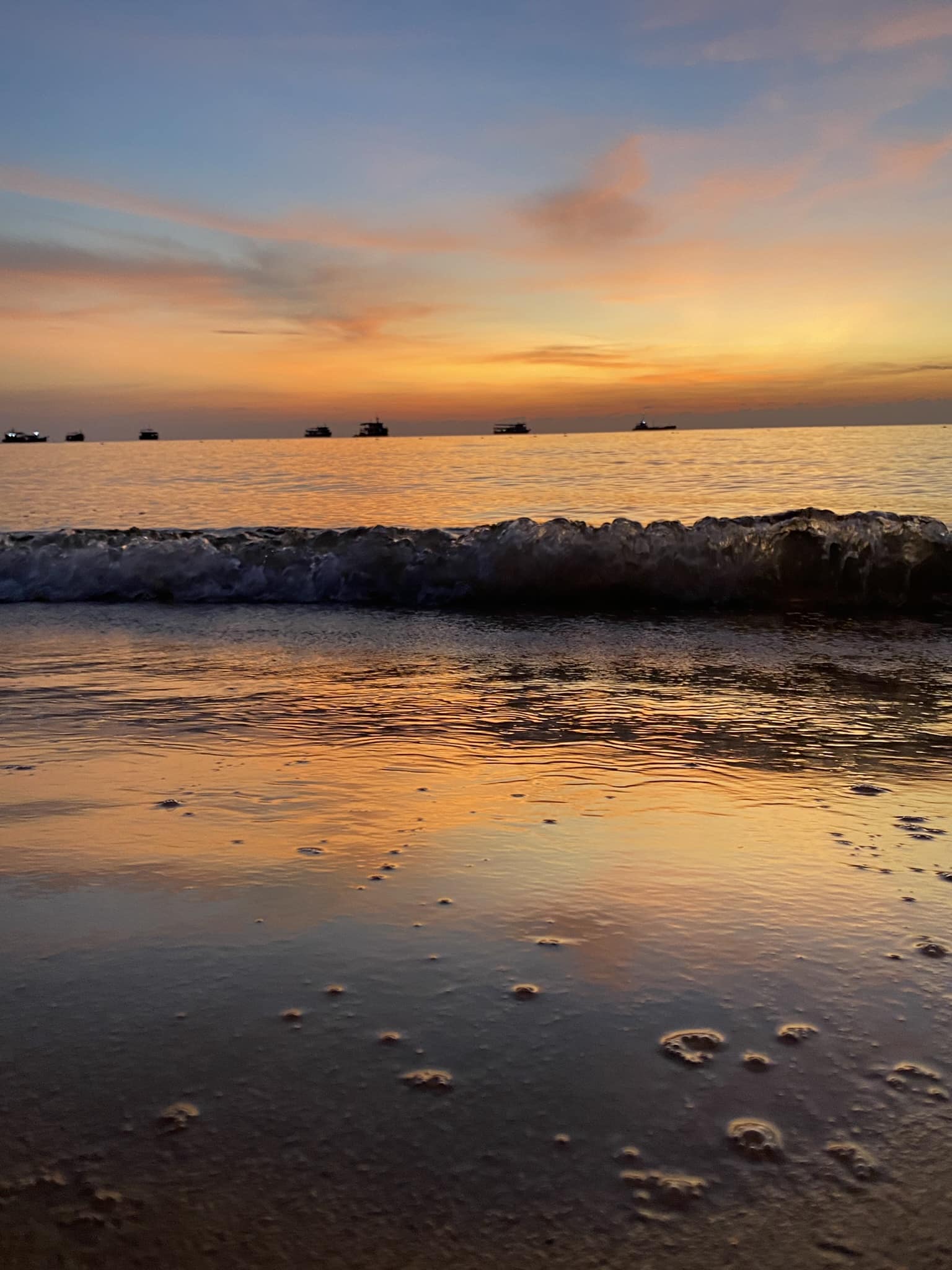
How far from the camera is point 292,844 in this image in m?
3.23

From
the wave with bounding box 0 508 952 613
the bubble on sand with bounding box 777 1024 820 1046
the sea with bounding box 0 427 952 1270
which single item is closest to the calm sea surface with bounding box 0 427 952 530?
the wave with bounding box 0 508 952 613

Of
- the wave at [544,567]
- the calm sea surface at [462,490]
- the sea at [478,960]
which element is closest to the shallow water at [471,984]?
the sea at [478,960]

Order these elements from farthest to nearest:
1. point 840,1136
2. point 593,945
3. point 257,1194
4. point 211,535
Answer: point 211,535, point 593,945, point 840,1136, point 257,1194

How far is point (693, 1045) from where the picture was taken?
6.60 feet

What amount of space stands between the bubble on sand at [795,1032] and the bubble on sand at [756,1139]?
28 cm

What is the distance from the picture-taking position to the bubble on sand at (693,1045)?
196 centimetres

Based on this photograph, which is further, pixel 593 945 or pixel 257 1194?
pixel 593 945

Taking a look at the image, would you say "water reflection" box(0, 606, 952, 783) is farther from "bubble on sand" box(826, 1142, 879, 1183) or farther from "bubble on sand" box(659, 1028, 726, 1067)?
"bubble on sand" box(826, 1142, 879, 1183)

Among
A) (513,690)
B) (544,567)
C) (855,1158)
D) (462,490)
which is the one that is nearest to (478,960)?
(855,1158)

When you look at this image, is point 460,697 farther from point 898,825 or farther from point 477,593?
point 477,593

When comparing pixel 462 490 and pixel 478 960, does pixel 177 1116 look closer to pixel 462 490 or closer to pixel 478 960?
pixel 478 960

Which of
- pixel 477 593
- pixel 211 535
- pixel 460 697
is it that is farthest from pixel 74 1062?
pixel 211 535

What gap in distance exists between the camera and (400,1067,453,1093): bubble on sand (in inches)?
73.0

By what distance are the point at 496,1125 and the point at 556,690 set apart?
405 cm
